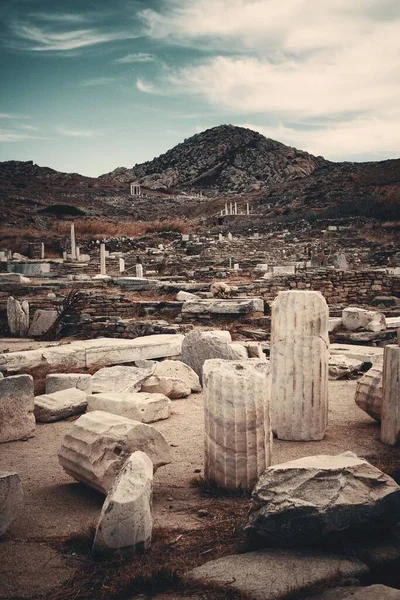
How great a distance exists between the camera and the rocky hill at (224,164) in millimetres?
99269

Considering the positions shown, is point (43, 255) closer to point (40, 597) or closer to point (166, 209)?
point (40, 597)

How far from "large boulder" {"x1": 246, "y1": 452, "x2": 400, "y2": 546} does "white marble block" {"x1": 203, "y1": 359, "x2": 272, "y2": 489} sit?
76cm

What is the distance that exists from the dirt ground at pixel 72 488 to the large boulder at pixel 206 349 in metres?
1.03

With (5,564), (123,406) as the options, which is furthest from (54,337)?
(5,564)

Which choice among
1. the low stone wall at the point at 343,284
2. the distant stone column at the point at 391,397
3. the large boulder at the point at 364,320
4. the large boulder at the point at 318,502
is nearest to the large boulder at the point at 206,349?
the distant stone column at the point at 391,397

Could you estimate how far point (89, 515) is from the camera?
3.64 metres

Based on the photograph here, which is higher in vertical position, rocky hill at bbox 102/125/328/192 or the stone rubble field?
Result: rocky hill at bbox 102/125/328/192

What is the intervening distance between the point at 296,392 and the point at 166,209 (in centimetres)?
5923

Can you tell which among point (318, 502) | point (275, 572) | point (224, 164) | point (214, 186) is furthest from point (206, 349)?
point (224, 164)

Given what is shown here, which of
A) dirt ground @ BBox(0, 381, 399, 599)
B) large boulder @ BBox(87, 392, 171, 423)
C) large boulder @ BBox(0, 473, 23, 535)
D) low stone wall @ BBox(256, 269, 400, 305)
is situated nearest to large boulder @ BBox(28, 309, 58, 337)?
dirt ground @ BBox(0, 381, 399, 599)

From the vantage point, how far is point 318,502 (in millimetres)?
2998

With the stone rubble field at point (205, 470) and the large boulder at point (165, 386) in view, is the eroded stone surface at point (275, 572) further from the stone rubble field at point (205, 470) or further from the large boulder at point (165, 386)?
the large boulder at point (165, 386)

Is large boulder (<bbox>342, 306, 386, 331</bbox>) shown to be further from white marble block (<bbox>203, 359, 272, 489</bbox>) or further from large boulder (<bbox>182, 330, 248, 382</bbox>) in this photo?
white marble block (<bbox>203, 359, 272, 489</bbox>)

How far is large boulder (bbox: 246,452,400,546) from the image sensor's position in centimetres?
295
